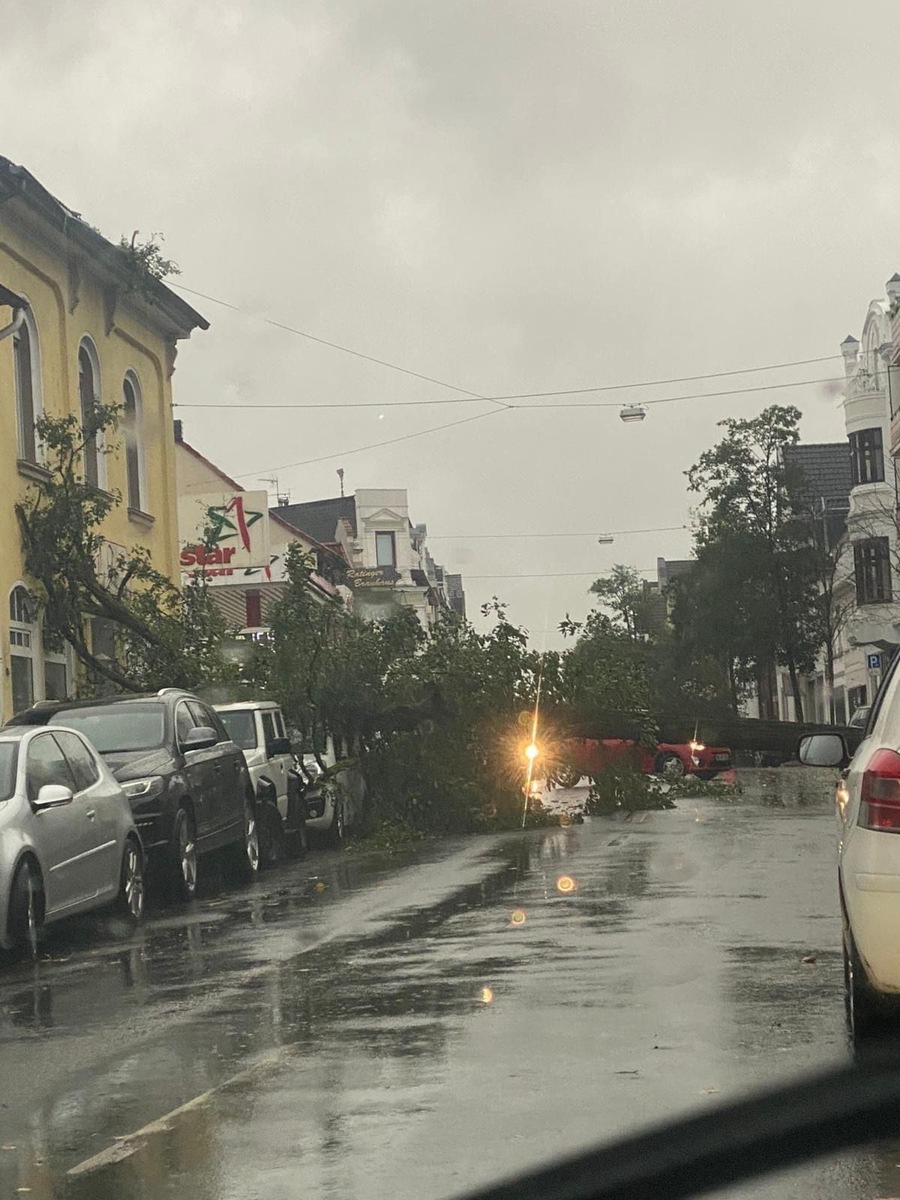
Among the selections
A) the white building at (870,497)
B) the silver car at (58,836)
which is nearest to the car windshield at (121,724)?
the silver car at (58,836)

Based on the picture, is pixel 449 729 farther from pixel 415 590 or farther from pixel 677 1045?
pixel 415 590

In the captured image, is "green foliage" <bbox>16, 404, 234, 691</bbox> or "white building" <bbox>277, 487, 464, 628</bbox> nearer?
"green foliage" <bbox>16, 404, 234, 691</bbox>

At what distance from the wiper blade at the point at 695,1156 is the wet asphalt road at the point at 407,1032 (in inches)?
8.5

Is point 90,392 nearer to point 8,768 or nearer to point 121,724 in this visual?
point 121,724

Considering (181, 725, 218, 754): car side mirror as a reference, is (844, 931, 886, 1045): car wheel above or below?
below

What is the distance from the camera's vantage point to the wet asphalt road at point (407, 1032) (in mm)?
6348

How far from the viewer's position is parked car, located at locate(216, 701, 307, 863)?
71.5ft

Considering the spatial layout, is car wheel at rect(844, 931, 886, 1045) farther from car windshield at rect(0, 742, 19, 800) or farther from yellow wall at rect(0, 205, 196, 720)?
yellow wall at rect(0, 205, 196, 720)

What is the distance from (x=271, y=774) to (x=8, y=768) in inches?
352

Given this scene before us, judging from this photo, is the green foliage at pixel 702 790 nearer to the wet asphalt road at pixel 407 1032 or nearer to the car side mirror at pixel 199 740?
the car side mirror at pixel 199 740

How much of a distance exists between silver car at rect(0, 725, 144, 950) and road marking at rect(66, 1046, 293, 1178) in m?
4.42

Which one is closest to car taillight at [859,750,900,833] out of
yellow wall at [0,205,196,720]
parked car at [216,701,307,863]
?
parked car at [216,701,307,863]

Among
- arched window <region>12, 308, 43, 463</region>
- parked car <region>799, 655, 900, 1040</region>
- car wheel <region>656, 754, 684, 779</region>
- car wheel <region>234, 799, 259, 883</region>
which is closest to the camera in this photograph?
parked car <region>799, 655, 900, 1040</region>

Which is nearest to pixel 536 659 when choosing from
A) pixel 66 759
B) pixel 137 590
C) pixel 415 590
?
pixel 137 590
